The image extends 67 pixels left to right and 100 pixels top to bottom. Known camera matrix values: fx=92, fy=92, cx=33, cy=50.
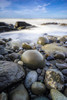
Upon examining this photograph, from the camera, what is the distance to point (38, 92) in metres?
1.34

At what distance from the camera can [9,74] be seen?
1.39m

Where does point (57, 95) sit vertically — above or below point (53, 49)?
below

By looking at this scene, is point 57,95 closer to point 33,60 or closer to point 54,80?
point 54,80

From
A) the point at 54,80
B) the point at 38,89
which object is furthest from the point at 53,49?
the point at 38,89

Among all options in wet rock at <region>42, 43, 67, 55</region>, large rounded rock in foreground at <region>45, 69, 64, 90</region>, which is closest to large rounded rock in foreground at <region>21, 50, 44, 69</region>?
large rounded rock in foreground at <region>45, 69, 64, 90</region>

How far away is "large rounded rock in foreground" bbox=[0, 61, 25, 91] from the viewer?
1284 mm

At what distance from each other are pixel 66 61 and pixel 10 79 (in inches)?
59.9

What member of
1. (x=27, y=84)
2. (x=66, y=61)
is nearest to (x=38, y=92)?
(x=27, y=84)

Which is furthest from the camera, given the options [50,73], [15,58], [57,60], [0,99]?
[57,60]

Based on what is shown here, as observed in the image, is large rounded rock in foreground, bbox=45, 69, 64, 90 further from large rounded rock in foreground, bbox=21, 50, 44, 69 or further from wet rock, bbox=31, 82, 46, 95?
large rounded rock in foreground, bbox=21, 50, 44, 69

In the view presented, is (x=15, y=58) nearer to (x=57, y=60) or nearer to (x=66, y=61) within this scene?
(x=57, y=60)

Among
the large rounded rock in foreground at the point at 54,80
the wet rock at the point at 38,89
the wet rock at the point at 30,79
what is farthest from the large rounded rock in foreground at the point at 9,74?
the large rounded rock in foreground at the point at 54,80

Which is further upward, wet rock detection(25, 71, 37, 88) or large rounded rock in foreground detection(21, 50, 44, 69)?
large rounded rock in foreground detection(21, 50, 44, 69)

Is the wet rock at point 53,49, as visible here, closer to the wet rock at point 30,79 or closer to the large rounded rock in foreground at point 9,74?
the wet rock at point 30,79
